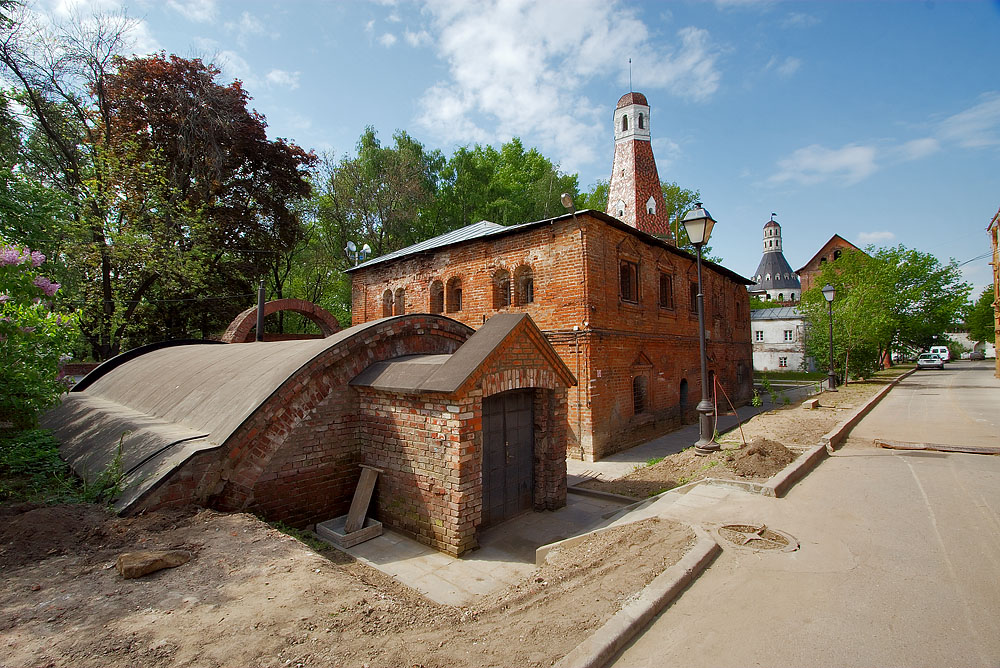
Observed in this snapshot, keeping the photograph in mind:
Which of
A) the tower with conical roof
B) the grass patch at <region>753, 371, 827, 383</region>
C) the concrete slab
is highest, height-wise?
the tower with conical roof

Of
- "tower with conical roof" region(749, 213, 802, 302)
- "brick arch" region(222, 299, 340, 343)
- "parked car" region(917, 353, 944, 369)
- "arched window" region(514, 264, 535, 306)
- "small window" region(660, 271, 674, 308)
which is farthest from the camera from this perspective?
"tower with conical roof" region(749, 213, 802, 302)

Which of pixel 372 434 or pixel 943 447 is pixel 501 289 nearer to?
pixel 372 434

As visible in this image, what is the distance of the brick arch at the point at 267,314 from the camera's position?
14.1 meters

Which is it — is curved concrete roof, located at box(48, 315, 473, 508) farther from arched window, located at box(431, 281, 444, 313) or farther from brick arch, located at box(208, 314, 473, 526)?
arched window, located at box(431, 281, 444, 313)

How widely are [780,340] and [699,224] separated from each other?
1480 inches

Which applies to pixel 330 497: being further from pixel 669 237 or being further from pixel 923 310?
pixel 923 310

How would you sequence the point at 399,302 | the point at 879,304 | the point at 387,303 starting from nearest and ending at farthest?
the point at 399,302 → the point at 387,303 → the point at 879,304

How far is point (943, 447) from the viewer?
8.72 meters

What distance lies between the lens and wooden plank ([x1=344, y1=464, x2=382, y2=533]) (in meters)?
5.86

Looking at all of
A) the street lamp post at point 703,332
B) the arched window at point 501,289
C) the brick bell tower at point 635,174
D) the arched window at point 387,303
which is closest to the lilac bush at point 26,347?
the arched window at point 501,289

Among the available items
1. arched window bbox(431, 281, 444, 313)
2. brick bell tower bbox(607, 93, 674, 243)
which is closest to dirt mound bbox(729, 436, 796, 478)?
arched window bbox(431, 281, 444, 313)

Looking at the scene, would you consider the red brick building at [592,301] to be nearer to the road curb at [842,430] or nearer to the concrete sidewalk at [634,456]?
the concrete sidewalk at [634,456]

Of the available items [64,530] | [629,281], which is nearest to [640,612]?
[64,530]

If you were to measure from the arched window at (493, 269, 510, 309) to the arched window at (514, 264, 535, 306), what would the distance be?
1.60ft
